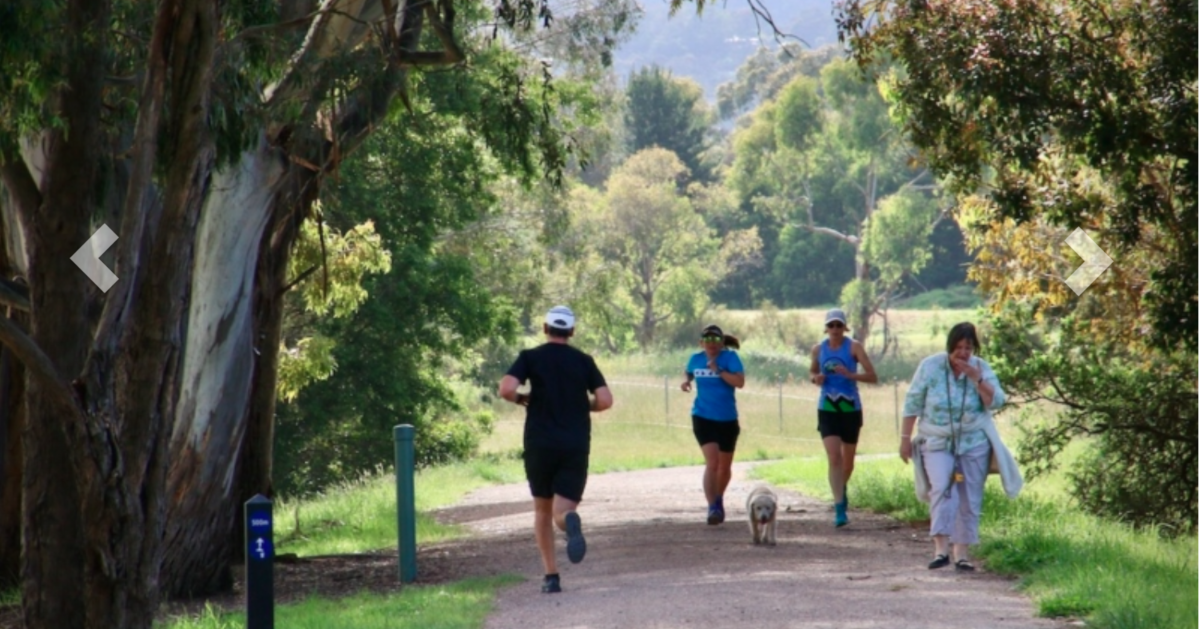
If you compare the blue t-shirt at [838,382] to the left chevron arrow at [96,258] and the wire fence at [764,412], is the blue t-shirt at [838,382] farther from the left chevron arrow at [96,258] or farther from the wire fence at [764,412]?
the wire fence at [764,412]

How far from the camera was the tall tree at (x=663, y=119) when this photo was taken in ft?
246

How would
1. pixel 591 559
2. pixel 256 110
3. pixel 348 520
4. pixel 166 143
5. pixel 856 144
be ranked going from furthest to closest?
1. pixel 856 144
2. pixel 348 520
3. pixel 591 559
4. pixel 256 110
5. pixel 166 143

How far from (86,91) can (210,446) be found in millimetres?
3755

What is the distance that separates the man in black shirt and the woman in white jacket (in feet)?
7.08

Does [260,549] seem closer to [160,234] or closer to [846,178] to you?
[160,234]

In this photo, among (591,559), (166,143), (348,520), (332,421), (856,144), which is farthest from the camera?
(856,144)

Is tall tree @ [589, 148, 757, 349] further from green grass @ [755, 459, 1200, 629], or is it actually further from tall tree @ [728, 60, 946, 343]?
green grass @ [755, 459, 1200, 629]

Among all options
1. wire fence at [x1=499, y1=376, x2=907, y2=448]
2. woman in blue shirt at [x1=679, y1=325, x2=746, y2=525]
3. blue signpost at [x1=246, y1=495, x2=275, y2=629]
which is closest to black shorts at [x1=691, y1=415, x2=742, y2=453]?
woman in blue shirt at [x1=679, y1=325, x2=746, y2=525]

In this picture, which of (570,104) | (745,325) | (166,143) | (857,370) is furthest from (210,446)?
(745,325)

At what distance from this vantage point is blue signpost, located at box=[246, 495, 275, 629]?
23.6 feet

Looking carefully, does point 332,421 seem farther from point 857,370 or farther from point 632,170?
point 632,170

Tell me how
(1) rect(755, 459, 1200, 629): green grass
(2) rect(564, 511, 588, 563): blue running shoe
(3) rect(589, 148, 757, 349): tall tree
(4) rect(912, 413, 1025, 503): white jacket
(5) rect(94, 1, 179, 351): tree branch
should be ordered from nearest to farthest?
(1) rect(755, 459, 1200, 629): green grass
(5) rect(94, 1, 179, 351): tree branch
(2) rect(564, 511, 588, 563): blue running shoe
(4) rect(912, 413, 1025, 503): white jacket
(3) rect(589, 148, 757, 349): tall tree

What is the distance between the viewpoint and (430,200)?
25.6 m

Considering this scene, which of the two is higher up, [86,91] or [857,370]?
[86,91]
